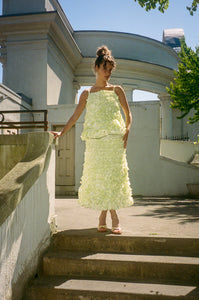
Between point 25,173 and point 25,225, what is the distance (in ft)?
1.68

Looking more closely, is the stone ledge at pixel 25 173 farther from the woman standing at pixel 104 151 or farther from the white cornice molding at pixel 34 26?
the white cornice molding at pixel 34 26

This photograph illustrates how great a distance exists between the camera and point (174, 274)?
8.85 ft

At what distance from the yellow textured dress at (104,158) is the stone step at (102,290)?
81 cm

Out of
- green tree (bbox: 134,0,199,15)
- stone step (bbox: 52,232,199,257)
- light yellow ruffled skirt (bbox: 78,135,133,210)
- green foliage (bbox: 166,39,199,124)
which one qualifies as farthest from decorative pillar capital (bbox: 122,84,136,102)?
stone step (bbox: 52,232,199,257)

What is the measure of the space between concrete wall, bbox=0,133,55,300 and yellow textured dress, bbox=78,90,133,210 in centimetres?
47

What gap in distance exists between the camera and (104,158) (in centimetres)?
319

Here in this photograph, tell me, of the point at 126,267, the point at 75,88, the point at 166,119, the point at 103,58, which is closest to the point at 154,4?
the point at 103,58

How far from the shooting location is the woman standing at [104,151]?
10.3 feet

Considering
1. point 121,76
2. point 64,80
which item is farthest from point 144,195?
point 121,76

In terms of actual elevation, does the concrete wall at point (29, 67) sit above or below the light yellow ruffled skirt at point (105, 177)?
above

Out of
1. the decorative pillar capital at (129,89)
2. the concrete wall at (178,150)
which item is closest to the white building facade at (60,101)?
the concrete wall at (178,150)

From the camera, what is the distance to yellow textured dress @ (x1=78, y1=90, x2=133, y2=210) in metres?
3.13

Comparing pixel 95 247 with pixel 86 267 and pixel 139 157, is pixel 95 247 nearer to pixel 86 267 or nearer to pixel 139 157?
pixel 86 267

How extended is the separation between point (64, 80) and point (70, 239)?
409 inches
